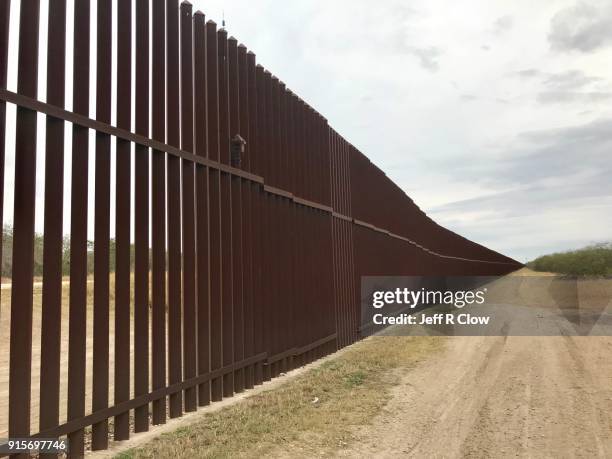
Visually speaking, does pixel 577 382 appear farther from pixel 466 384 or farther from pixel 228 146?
pixel 228 146

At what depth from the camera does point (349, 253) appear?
13.9m

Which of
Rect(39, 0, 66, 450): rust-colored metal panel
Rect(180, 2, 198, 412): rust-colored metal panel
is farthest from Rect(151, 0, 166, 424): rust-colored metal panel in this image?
Rect(39, 0, 66, 450): rust-colored metal panel

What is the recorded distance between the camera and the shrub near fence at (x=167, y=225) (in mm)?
4496

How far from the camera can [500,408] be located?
7.06m

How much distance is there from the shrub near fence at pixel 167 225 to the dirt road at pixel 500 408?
2141mm

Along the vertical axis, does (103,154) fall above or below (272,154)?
below

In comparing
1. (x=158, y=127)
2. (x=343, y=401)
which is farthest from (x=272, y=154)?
(x=343, y=401)

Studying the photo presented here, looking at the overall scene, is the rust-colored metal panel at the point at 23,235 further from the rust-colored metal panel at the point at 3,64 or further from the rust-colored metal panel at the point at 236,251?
the rust-colored metal panel at the point at 236,251

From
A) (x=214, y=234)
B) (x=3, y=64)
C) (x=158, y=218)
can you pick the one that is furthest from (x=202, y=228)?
(x=3, y=64)

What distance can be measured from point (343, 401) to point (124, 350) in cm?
324

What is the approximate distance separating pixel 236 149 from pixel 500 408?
4811mm

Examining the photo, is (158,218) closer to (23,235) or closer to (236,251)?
(23,235)

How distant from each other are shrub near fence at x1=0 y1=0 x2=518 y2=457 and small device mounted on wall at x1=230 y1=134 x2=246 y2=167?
78 mm

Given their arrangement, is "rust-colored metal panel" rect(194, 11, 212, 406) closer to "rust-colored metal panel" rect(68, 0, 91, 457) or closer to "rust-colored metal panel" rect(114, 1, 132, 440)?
"rust-colored metal panel" rect(114, 1, 132, 440)
